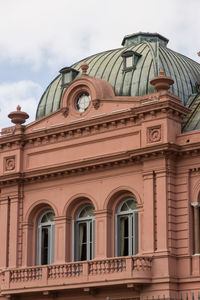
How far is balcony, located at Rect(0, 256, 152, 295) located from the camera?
3253cm

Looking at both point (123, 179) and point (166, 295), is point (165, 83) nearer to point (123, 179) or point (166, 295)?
point (123, 179)

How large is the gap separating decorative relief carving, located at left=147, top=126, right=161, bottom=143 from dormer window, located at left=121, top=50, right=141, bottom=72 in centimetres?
533

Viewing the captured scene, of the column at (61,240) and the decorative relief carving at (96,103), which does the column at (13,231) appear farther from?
the decorative relief carving at (96,103)

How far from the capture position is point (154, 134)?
34531mm

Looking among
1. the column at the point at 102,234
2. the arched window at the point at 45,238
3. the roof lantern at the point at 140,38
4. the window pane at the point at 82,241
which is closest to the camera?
the column at the point at 102,234

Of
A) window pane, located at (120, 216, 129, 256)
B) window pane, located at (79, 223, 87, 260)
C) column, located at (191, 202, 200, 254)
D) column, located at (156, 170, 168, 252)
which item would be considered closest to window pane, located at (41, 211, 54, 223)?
window pane, located at (79, 223, 87, 260)

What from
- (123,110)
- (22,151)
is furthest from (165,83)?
(22,151)

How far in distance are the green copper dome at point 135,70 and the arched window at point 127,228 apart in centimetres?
577

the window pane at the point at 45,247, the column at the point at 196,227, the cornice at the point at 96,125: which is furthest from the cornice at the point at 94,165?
the window pane at the point at 45,247

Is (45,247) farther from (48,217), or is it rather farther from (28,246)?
(48,217)

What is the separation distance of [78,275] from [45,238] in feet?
15.1

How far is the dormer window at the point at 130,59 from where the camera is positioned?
128 feet

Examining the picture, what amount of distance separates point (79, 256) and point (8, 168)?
6.34 m

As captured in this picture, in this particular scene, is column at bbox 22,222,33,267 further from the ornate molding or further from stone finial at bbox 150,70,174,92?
stone finial at bbox 150,70,174,92
